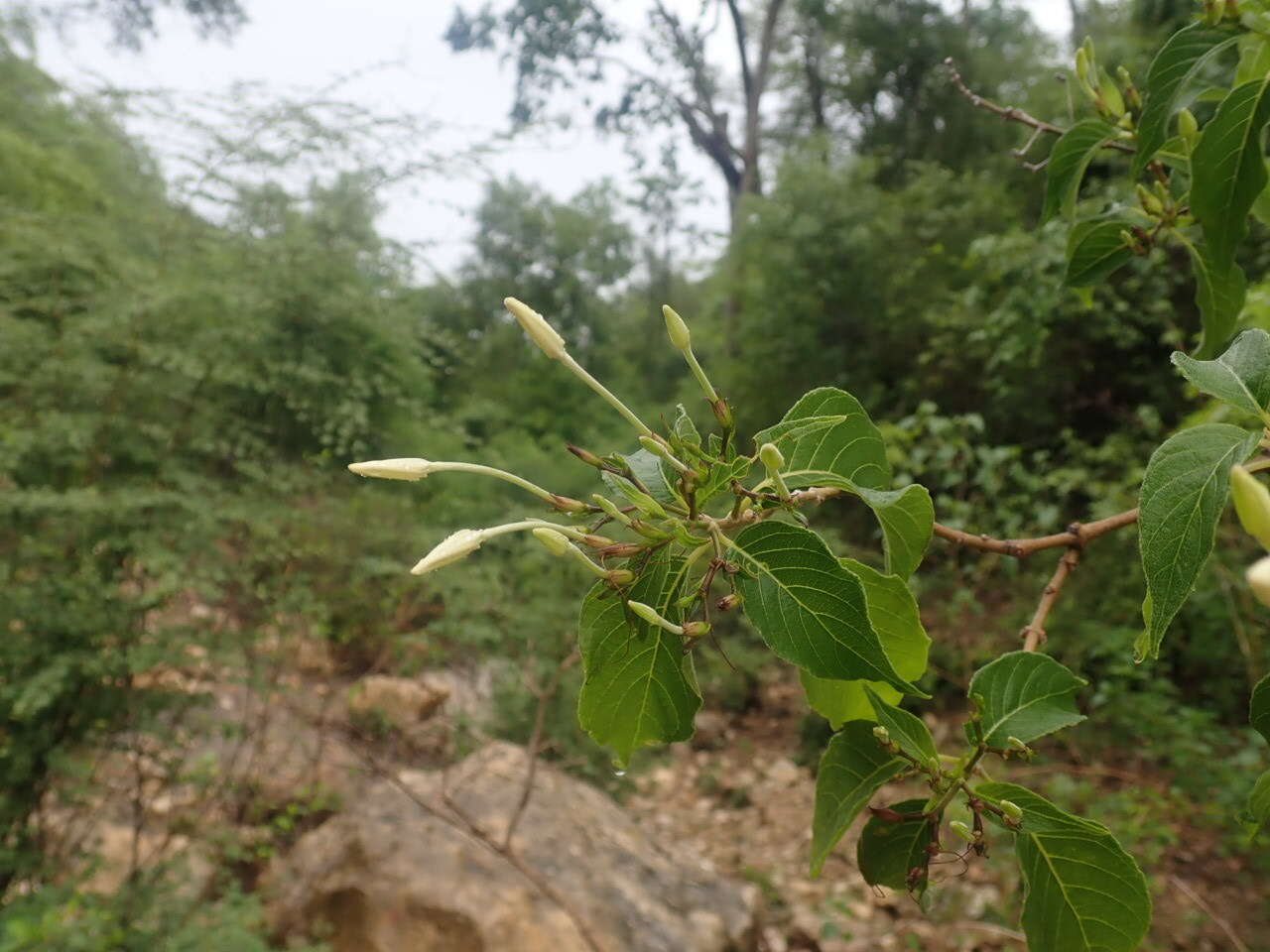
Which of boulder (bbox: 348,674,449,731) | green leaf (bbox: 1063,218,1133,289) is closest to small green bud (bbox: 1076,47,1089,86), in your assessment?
green leaf (bbox: 1063,218,1133,289)

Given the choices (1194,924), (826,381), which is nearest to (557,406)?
(826,381)

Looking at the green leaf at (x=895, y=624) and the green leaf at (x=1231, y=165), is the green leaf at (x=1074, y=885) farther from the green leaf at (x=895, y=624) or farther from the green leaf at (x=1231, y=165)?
the green leaf at (x=1231, y=165)

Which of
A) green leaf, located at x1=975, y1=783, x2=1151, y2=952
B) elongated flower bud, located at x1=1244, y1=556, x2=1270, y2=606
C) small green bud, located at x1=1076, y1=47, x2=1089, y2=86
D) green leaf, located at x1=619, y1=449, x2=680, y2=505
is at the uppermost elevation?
small green bud, located at x1=1076, y1=47, x2=1089, y2=86

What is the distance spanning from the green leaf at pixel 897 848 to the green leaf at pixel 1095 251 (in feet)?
1.39

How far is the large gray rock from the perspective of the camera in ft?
6.21

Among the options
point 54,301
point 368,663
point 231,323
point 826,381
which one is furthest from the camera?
point 826,381

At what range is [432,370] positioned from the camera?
338cm

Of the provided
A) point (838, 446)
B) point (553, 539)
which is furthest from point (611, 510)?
point (838, 446)

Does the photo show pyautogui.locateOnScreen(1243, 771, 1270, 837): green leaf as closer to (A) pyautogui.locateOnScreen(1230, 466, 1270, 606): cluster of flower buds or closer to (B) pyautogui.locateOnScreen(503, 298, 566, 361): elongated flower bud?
(A) pyautogui.locateOnScreen(1230, 466, 1270, 606): cluster of flower buds

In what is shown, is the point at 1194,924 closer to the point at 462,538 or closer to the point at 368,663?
the point at 462,538

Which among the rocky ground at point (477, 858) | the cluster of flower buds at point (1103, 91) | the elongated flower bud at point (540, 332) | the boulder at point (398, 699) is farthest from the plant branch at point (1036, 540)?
the boulder at point (398, 699)

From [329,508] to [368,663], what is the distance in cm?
111

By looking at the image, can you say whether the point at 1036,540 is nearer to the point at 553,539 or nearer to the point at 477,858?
the point at 553,539

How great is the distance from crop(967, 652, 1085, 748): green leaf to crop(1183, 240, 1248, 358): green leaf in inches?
12.5
